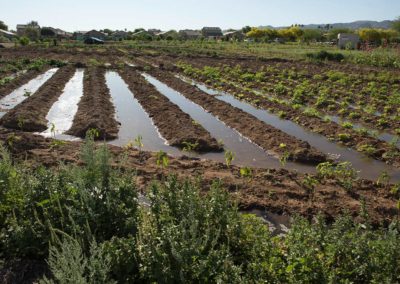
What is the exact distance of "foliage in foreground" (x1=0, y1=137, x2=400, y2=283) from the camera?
12.1ft

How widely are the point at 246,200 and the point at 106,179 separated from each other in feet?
9.50

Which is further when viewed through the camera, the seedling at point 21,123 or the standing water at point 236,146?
the seedling at point 21,123

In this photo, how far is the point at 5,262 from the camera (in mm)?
4395

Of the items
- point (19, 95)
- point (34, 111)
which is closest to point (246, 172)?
point (34, 111)

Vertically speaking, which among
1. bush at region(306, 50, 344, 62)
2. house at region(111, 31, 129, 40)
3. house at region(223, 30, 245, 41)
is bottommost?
bush at region(306, 50, 344, 62)

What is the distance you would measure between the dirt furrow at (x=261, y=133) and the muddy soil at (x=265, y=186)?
136cm

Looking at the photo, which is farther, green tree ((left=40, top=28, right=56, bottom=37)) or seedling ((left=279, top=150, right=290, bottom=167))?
green tree ((left=40, top=28, right=56, bottom=37))

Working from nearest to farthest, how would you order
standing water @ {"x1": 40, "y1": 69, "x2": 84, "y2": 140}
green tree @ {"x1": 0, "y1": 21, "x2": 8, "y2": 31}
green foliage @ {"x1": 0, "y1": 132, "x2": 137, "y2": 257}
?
green foliage @ {"x1": 0, "y1": 132, "x2": 137, "y2": 257} < standing water @ {"x1": 40, "y1": 69, "x2": 84, "y2": 140} < green tree @ {"x1": 0, "y1": 21, "x2": 8, "y2": 31}

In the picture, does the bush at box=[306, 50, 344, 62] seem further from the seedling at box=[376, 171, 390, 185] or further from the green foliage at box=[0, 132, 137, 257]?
the green foliage at box=[0, 132, 137, 257]

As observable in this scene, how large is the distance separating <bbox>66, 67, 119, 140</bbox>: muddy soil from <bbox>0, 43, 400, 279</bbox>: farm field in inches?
2.2

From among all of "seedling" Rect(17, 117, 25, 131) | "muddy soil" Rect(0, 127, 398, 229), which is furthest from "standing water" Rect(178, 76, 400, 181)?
"seedling" Rect(17, 117, 25, 131)

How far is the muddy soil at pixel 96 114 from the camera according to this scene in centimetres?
1126

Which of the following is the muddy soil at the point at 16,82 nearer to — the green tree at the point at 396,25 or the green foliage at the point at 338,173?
the green foliage at the point at 338,173

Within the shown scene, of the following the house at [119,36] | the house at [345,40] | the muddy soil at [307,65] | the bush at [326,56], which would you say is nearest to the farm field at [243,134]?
the muddy soil at [307,65]
